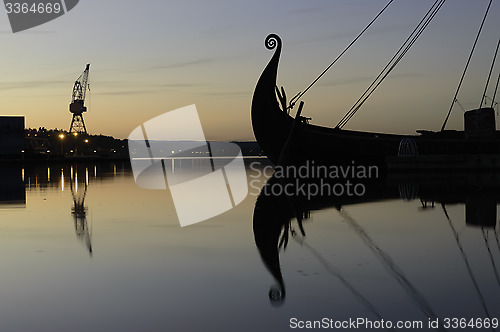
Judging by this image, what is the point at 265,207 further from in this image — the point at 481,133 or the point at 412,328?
the point at 481,133

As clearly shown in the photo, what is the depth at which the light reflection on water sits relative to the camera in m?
6.02

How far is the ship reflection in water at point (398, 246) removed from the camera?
6.75 metres

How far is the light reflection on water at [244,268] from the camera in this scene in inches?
237

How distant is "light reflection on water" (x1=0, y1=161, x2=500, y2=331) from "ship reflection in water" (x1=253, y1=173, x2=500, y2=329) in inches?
1.0

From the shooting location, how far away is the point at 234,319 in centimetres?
582

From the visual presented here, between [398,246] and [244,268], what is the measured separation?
128 inches

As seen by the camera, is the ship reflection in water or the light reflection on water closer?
the light reflection on water

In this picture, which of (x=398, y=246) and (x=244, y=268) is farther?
(x=398, y=246)

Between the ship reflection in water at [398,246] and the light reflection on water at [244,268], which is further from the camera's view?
the ship reflection in water at [398,246]

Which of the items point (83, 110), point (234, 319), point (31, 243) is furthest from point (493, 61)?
point (83, 110)

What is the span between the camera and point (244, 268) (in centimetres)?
848

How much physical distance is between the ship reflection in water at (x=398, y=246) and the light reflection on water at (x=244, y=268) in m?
0.03

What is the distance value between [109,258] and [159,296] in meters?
2.97

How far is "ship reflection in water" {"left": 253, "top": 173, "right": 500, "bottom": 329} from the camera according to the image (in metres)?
6.75
